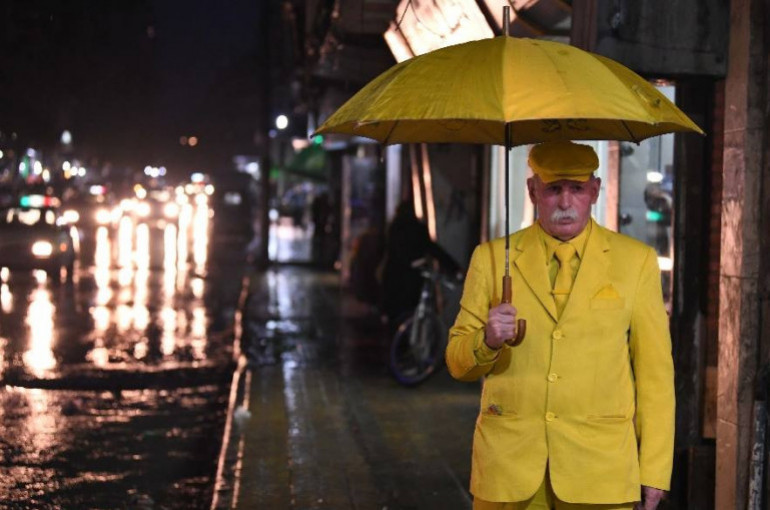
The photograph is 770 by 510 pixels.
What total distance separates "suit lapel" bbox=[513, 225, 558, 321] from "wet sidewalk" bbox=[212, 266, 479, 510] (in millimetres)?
3725

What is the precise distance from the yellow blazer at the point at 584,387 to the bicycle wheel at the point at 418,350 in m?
7.50

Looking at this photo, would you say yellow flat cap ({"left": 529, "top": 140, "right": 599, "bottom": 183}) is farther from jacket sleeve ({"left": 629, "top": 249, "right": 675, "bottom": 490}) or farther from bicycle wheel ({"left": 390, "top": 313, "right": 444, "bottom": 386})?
bicycle wheel ({"left": 390, "top": 313, "right": 444, "bottom": 386})

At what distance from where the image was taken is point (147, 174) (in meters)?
101

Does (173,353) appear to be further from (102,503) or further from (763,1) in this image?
(763,1)

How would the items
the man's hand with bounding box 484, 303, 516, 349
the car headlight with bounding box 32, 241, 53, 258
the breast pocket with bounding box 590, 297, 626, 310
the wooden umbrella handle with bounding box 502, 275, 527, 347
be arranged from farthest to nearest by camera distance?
the car headlight with bounding box 32, 241, 53, 258 → the breast pocket with bounding box 590, 297, 626, 310 → the wooden umbrella handle with bounding box 502, 275, 527, 347 → the man's hand with bounding box 484, 303, 516, 349

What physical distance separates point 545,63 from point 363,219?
1898 cm

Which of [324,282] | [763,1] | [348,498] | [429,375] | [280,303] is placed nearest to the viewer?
[763,1]

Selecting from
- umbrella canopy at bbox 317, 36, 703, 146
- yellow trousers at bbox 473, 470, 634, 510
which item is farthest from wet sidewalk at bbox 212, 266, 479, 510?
umbrella canopy at bbox 317, 36, 703, 146

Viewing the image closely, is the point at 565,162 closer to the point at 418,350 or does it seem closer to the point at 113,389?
the point at 418,350

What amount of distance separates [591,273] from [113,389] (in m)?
8.57

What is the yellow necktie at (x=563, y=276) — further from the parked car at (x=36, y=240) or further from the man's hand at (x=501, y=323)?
the parked car at (x=36, y=240)

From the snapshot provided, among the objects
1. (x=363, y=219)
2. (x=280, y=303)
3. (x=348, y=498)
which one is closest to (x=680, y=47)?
(x=348, y=498)

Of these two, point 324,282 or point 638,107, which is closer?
point 638,107

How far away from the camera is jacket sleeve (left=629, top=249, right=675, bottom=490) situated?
13.0 feet
